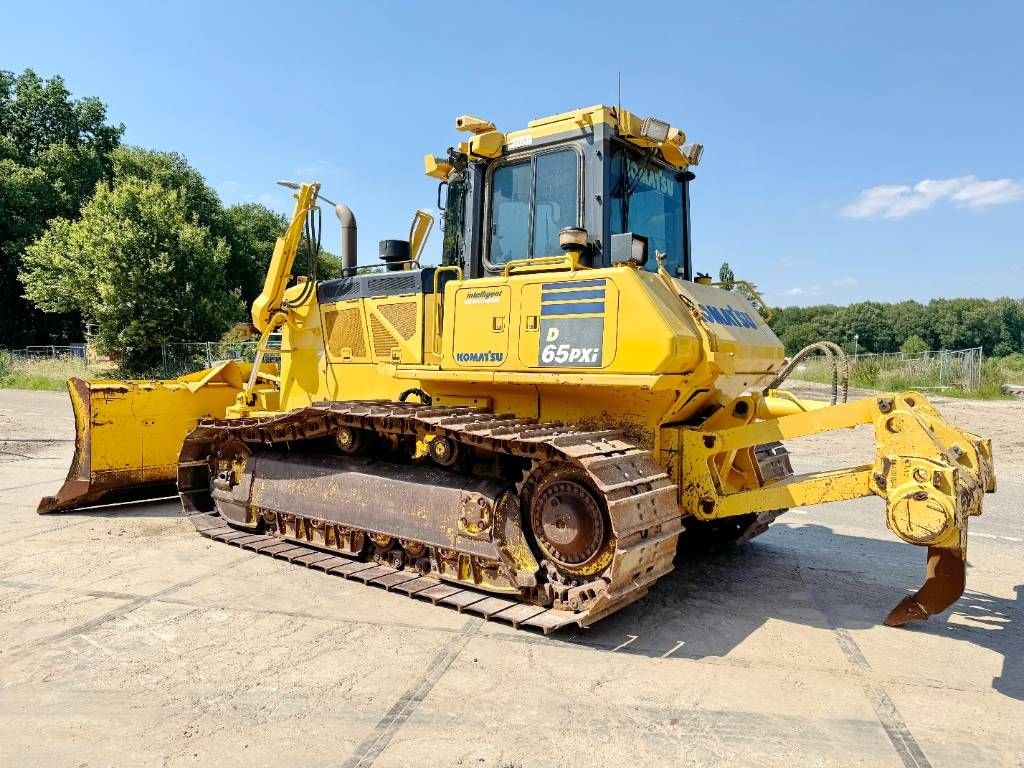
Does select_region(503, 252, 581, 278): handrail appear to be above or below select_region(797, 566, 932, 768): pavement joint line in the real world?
above

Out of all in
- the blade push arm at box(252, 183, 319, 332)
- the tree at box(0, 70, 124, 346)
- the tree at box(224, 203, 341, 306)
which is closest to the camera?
the blade push arm at box(252, 183, 319, 332)

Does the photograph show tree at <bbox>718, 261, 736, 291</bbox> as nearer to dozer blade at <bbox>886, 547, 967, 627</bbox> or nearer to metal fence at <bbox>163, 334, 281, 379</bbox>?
dozer blade at <bbox>886, 547, 967, 627</bbox>

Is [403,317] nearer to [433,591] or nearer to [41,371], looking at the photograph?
[433,591]

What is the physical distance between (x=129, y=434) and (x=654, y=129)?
658cm

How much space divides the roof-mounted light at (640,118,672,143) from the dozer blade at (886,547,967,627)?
3410 mm

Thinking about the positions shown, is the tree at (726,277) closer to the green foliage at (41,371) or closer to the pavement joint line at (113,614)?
the pavement joint line at (113,614)

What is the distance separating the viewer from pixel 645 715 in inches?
142

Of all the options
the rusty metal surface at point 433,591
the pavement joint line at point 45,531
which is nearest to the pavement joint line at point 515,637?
the rusty metal surface at point 433,591

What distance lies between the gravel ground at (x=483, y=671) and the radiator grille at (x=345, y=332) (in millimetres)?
2059

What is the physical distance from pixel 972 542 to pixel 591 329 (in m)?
5.09

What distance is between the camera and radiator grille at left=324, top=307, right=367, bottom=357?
22.1 ft

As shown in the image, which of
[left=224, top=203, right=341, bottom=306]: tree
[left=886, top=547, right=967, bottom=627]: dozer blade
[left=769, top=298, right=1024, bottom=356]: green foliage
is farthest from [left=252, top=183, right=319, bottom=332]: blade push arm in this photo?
[left=769, top=298, right=1024, bottom=356]: green foliage

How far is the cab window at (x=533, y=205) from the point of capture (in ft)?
17.6

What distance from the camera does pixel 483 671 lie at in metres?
4.07
